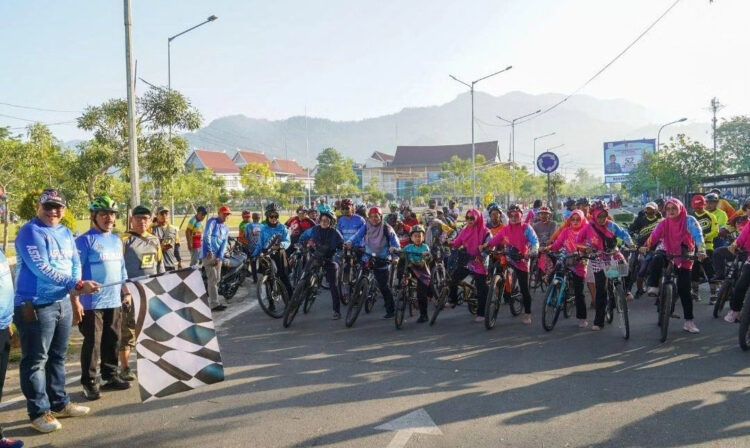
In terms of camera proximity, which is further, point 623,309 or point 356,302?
point 356,302

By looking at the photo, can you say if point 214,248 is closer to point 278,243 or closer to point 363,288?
point 278,243

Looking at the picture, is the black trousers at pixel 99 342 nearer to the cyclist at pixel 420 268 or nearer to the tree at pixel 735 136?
the cyclist at pixel 420 268

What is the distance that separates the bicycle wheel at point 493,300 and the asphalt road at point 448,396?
0.22 m

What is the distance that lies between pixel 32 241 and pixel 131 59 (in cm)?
908

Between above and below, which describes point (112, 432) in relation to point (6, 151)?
below

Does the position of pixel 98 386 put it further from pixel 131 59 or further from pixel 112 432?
pixel 131 59

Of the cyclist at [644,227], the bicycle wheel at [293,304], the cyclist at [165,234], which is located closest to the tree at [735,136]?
the cyclist at [644,227]

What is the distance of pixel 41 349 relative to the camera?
4.61 metres

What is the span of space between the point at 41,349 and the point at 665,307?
6.59 metres

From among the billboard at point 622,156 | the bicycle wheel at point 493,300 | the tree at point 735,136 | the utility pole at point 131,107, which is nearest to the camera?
the bicycle wheel at point 493,300

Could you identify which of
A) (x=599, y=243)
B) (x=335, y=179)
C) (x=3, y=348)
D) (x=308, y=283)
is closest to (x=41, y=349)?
(x=3, y=348)

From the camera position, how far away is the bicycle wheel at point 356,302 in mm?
8531

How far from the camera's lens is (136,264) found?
6188 millimetres

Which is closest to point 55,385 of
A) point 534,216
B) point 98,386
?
point 98,386
